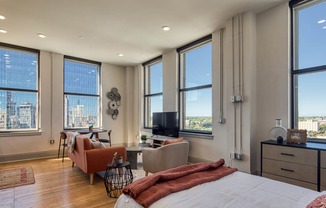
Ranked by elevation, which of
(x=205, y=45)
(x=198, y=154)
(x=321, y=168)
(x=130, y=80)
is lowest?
(x=198, y=154)

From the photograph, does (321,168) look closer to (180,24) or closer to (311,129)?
(311,129)

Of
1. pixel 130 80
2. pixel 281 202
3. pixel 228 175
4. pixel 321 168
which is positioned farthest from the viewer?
pixel 130 80

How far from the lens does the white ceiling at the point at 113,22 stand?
10.5ft

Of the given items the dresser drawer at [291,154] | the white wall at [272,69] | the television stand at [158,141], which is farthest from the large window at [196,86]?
the dresser drawer at [291,154]

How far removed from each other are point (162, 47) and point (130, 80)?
2.39 metres

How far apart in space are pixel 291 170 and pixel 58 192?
11.3 ft

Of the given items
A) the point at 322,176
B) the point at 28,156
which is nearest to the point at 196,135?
the point at 322,176

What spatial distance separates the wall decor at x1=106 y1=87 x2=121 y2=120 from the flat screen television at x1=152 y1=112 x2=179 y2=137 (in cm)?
195

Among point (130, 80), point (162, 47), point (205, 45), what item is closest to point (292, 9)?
point (205, 45)

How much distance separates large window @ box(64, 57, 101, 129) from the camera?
19.8 feet

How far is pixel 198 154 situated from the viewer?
15.1 ft

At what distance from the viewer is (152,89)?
21.5ft

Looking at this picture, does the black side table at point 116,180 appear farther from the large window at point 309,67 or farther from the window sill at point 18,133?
the window sill at point 18,133

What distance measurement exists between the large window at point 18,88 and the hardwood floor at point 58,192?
1.86m
